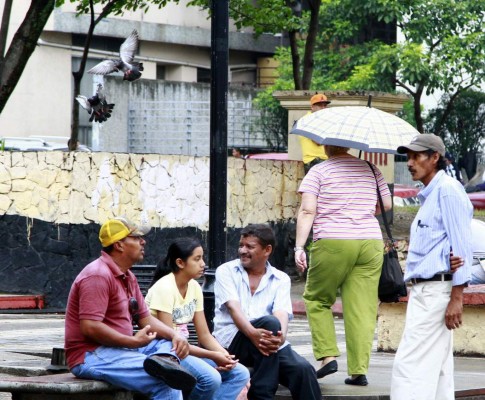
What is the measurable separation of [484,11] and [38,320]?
21820mm

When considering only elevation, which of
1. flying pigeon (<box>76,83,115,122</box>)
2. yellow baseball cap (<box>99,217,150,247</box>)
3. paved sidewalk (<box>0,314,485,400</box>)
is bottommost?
paved sidewalk (<box>0,314,485,400</box>)

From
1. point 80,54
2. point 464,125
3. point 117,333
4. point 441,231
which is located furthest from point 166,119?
point 117,333

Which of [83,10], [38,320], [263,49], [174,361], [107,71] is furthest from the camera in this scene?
[263,49]

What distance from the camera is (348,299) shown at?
361 inches

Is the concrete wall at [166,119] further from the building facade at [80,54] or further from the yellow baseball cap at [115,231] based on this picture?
the yellow baseball cap at [115,231]

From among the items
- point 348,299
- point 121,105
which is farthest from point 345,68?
point 348,299

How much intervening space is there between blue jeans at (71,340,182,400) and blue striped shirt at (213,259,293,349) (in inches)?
42.8

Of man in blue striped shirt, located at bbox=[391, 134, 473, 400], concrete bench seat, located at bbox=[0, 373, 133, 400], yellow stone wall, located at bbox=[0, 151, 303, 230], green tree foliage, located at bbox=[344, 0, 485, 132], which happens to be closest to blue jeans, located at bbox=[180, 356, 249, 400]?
concrete bench seat, located at bbox=[0, 373, 133, 400]

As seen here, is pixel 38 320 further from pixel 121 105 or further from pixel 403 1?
pixel 403 1

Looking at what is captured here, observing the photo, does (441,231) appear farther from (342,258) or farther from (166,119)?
(166,119)

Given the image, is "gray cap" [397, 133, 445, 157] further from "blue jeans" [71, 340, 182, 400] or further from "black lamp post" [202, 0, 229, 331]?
"blue jeans" [71, 340, 182, 400]

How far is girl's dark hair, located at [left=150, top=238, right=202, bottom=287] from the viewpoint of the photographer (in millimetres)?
8031

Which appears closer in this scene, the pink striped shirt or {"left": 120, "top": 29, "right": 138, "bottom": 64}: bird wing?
the pink striped shirt

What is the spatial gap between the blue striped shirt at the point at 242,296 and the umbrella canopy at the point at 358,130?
1410 mm
